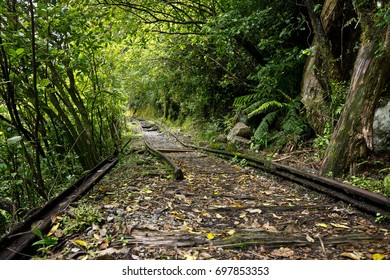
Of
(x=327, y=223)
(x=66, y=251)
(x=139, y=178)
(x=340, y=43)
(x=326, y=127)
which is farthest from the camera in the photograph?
(x=340, y=43)

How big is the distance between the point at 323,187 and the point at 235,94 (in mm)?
8453

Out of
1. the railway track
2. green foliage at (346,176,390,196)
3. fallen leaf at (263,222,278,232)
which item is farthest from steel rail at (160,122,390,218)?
fallen leaf at (263,222,278,232)

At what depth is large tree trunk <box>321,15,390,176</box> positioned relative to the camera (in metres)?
4.00

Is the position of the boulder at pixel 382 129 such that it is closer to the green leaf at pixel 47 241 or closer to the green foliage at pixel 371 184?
the green foliage at pixel 371 184

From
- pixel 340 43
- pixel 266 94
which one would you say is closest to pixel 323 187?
pixel 340 43

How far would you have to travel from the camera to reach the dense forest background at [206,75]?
12.6 feet

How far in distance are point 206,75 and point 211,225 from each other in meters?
11.1

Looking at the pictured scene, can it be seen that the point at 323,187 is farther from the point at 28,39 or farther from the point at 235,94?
the point at 235,94

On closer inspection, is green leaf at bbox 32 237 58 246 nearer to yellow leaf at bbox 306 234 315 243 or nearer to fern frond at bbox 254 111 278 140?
yellow leaf at bbox 306 234 315 243

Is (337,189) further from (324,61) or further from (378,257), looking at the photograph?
(324,61)

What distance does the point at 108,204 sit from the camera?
3.18 meters

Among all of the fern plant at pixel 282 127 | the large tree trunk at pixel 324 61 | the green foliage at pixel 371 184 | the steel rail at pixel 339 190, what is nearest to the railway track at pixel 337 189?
the steel rail at pixel 339 190

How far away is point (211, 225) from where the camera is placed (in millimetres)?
2768

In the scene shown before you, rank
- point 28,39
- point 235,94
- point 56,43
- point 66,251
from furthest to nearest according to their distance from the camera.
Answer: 1. point 235,94
2. point 56,43
3. point 28,39
4. point 66,251
